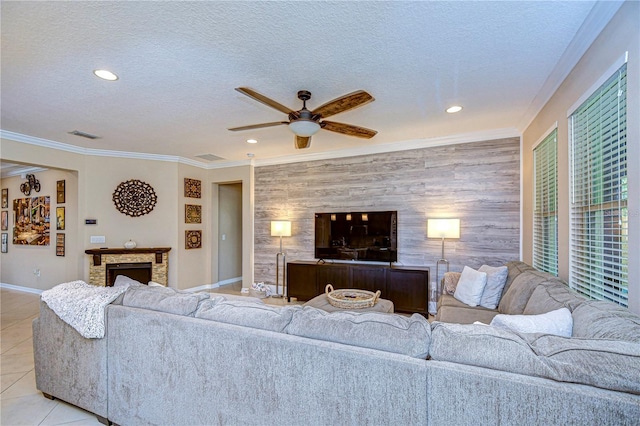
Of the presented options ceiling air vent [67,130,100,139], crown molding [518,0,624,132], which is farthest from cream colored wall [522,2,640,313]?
ceiling air vent [67,130,100,139]

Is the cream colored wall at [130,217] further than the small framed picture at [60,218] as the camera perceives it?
No

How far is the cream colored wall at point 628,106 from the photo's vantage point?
159cm

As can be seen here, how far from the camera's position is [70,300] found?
2.13 metres

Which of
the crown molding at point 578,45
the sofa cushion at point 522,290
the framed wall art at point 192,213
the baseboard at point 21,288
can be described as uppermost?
the crown molding at point 578,45

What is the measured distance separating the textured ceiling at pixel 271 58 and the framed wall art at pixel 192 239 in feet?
8.58

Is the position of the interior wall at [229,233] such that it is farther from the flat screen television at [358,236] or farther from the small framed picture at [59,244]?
the small framed picture at [59,244]

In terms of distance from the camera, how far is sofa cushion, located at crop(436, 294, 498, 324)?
2818 millimetres

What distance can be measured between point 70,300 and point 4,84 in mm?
2219

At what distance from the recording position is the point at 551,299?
208cm

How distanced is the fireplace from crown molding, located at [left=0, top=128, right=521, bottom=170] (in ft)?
6.21

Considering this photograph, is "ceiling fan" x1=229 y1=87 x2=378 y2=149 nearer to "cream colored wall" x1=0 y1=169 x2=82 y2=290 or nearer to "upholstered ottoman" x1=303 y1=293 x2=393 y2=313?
"upholstered ottoman" x1=303 y1=293 x2=393 y2=313

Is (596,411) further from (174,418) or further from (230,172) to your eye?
(230,172)

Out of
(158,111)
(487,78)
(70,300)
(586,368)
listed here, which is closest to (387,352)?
(586,368)

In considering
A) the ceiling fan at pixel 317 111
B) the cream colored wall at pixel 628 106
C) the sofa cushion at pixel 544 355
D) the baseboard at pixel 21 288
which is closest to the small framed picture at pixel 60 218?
the baseboard at pixel 21 288
